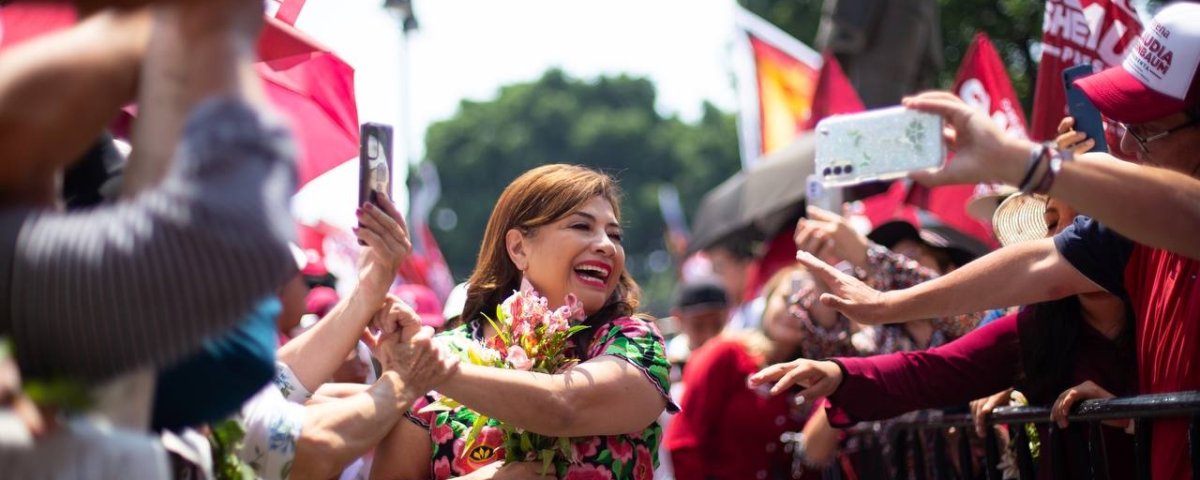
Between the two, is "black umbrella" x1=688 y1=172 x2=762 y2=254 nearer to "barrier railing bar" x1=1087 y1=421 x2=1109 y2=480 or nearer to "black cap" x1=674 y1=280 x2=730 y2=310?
"black cap" x1=674 y1=280 x2=730 y2=310

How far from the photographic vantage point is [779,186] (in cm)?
1134

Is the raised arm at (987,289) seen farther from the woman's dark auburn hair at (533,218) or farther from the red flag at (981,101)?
the red flag at (981,101)

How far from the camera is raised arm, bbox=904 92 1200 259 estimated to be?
10.2ft

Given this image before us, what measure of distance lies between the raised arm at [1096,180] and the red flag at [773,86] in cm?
1037

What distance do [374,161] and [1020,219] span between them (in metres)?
2.72

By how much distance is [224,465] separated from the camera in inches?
123

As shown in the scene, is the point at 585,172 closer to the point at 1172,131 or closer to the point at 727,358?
the point at 1172,131

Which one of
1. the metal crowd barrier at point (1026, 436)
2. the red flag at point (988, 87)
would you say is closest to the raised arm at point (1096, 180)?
the metal crowd barrier at point (1026, 436)

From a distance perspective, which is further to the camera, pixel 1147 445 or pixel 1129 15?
pixel 1129 15

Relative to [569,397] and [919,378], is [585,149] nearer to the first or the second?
[919,378]

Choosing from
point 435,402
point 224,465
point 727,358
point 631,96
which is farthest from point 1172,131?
point 631,96

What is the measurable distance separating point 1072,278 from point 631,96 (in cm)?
11196

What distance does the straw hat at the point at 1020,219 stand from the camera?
17.8ft

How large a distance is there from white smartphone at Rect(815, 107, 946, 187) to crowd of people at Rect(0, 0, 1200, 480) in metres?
0.09
